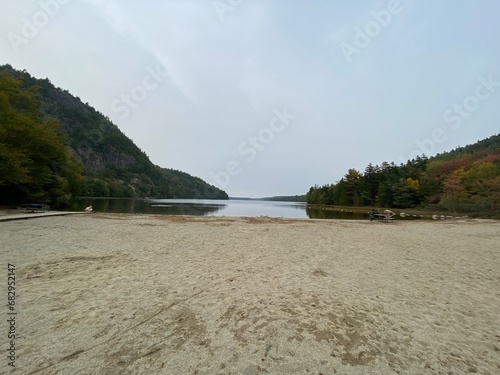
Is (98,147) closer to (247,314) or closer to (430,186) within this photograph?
(430,186)

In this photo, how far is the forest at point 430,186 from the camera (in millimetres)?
39688

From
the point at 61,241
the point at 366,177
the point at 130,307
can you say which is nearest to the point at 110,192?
the point at 366,177

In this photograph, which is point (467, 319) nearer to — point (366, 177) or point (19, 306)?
point (19, 306)

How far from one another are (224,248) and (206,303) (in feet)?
18.5

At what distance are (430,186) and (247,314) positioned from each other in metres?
69.9

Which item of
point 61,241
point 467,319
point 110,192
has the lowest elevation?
point 467,319

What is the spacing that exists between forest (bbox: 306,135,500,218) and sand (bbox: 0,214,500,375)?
3866 centimetres

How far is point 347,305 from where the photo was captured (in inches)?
200

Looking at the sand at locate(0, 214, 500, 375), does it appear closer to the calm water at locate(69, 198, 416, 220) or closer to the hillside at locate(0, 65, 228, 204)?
the calm water at locate(69, 198, 416, 220)

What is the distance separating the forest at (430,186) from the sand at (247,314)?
127ft

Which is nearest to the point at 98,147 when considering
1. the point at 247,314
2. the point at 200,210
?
the point at 200,210

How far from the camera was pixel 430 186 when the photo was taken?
59188 mm

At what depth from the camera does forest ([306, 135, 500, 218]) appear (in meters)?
39.7

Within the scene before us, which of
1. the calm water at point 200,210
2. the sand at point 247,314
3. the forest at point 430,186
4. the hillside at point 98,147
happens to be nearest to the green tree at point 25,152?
the calm water at point 200,210
